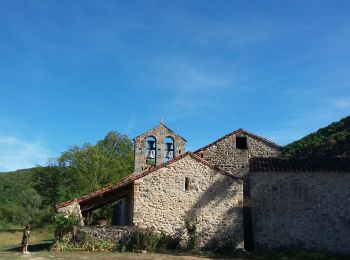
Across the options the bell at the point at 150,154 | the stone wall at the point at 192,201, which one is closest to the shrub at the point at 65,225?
the stone wall at the point at 192,201

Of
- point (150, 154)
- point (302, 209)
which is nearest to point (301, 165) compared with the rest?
point (302, 209)

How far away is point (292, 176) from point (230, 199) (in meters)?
3.22

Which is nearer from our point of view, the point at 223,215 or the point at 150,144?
the point at 223,215

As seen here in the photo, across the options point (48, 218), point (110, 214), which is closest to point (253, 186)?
point (110, 214)

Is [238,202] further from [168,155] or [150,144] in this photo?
[150,144]

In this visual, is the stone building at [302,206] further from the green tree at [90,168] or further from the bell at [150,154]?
the green tree at [90,168]

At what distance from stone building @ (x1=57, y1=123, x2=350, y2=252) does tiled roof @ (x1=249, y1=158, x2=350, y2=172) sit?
0.05 metres

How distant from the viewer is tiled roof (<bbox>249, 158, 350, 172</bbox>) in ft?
63.9

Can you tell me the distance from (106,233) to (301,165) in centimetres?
991

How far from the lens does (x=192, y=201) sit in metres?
19.1

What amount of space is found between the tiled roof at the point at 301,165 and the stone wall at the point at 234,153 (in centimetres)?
438

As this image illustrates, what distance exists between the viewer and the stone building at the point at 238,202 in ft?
61.7

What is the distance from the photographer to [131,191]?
1970 cm

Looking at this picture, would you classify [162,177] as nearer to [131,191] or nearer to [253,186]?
[131,191]
